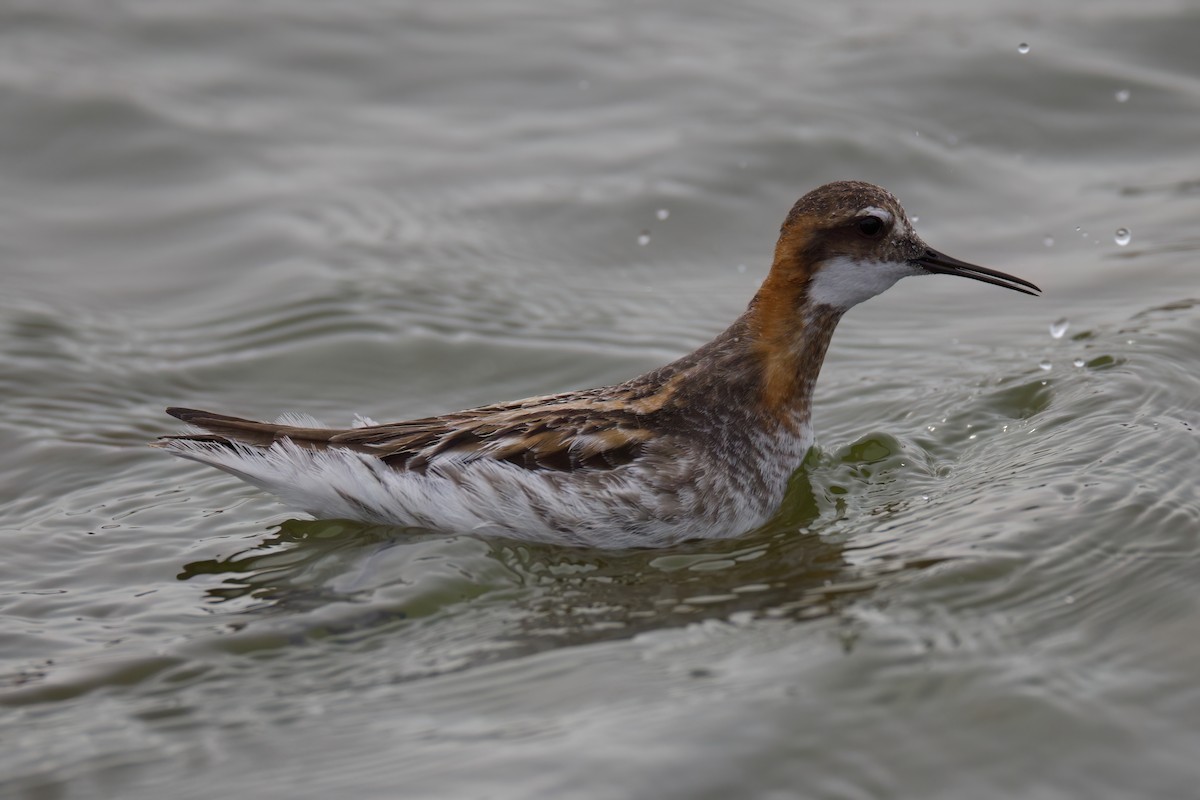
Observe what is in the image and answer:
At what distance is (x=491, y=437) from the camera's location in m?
6.54

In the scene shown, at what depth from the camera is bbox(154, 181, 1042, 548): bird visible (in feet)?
21.1

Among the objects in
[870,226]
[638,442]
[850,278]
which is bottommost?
[638,442]

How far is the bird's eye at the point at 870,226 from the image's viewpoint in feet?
22.6

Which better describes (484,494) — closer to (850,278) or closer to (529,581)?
(529,581)

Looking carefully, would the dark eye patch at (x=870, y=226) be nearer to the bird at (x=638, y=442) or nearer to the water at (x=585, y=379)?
the bird at (x=638, y=442)

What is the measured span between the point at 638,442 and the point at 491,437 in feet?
2.13

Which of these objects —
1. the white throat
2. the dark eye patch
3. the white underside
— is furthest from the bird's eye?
the white underside

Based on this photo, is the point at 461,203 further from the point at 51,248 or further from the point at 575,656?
the point at 575,656

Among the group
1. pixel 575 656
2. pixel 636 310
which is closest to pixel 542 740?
pixel 575 656

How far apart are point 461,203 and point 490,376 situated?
222 cm

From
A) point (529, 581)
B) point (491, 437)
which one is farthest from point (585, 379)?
point (529, 581)

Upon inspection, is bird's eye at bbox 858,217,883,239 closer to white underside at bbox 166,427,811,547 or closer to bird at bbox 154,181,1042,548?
bird at bbox 154,181,1042,548

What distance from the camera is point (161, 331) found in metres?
9.33

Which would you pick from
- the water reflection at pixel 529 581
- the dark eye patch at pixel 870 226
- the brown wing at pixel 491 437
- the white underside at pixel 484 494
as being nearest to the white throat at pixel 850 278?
the dark eye patch at pixel 870 226
